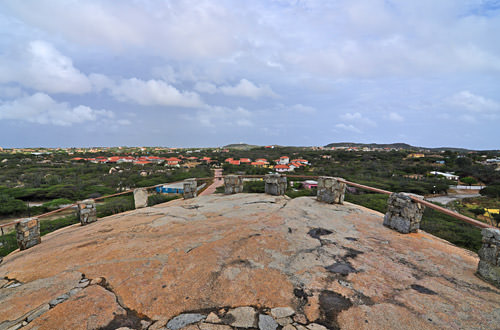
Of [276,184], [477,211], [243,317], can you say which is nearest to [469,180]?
[477,211]

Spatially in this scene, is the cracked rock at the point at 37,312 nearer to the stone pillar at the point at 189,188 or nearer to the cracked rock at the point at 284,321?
the cracked rock at the point at 284,321

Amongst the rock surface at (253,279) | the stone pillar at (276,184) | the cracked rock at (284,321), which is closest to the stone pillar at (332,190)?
the stone pillar at (276,184)

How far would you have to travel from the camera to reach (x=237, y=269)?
3363 mm

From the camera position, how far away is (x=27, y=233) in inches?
213

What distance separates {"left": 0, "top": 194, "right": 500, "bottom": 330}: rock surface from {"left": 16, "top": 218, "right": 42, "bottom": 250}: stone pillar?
29.3 inches

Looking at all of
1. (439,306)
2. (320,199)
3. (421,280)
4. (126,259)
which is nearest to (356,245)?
(421,280)

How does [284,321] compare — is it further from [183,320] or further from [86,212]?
[86,212]

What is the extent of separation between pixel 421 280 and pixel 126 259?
4.81 m

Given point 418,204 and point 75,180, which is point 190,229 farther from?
point 75,180

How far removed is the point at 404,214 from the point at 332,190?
2326 mm

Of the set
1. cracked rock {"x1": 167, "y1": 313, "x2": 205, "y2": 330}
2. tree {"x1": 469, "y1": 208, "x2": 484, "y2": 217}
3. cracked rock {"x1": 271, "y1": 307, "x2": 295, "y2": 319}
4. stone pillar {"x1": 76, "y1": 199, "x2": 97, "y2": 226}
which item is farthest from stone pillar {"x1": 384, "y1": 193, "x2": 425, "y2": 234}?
tree {"x1": 469, "y1": 208, "x2": 484, "y2": 217}

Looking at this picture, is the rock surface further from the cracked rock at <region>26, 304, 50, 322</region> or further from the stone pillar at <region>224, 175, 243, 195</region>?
the stone pillar at <region>224, 175, 243, 195</region>

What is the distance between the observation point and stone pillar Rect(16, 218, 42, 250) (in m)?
5.28

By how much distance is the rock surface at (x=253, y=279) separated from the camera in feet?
8.27
